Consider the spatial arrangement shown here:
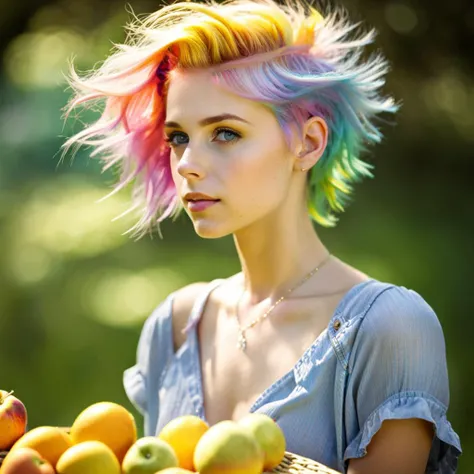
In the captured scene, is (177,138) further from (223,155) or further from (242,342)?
(242,342)

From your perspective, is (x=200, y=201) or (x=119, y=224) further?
(x=119, y=224)

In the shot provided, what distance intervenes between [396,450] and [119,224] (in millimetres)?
3861

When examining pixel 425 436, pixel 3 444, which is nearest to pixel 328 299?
pixel 425 436

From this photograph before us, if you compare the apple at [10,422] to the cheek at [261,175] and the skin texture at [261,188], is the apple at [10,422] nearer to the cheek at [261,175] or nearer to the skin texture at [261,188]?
the skin texture at [261,188]

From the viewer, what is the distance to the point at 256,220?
243cm

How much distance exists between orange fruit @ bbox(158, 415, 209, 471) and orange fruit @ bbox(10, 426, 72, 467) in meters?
0.20

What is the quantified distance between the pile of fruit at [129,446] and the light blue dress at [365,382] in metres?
0.31

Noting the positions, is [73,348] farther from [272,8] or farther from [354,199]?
[272,8]

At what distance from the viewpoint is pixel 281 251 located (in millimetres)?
2490

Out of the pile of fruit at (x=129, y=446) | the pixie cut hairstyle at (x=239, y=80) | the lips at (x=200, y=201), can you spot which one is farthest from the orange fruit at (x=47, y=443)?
the pixie cut hairstyle at (x=239, y=80)

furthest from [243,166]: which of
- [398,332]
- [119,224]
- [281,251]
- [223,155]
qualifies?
[119,224]

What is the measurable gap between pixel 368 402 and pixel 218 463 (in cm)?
50

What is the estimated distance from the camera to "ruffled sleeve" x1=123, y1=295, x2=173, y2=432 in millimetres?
2752

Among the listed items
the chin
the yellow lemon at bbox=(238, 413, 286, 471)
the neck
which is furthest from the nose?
the yellow lemon at bbox=(238, 413, 286, 471)
